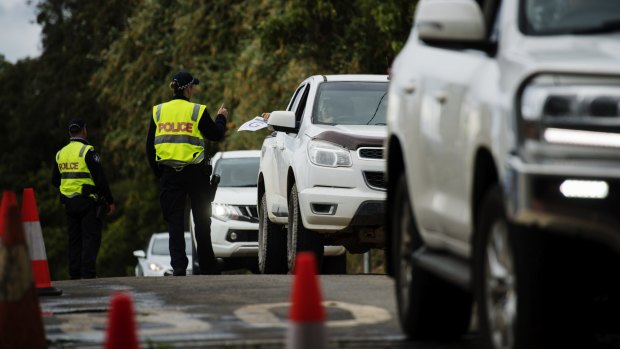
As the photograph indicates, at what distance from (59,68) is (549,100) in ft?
169

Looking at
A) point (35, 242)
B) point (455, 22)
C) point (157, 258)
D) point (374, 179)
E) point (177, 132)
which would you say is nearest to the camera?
point (455, 22)

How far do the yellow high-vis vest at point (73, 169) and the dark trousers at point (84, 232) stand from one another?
106mm

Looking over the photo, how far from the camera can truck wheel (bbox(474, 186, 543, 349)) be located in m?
6.54

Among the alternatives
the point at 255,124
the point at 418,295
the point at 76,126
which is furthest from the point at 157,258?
the point at 418,295

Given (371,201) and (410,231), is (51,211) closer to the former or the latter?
(371,201)

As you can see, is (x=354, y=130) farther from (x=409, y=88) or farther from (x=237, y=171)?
(x=237, y=171)

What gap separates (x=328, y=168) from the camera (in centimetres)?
1484

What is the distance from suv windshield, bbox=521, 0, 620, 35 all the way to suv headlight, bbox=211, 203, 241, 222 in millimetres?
14116

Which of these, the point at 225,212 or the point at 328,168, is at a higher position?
the point at 328,168

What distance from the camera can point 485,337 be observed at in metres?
7.27

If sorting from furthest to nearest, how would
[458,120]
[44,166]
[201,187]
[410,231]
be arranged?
[44,166]
[201,187]
[410,231]
[458,120]

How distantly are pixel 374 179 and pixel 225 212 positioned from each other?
701cm

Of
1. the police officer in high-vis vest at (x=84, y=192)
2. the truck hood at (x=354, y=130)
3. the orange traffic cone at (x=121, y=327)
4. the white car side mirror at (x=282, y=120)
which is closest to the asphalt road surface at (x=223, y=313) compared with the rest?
the truck hood at (x=354, y=130)

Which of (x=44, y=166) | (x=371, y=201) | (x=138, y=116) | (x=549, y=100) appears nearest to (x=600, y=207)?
(x=549, y=100)
